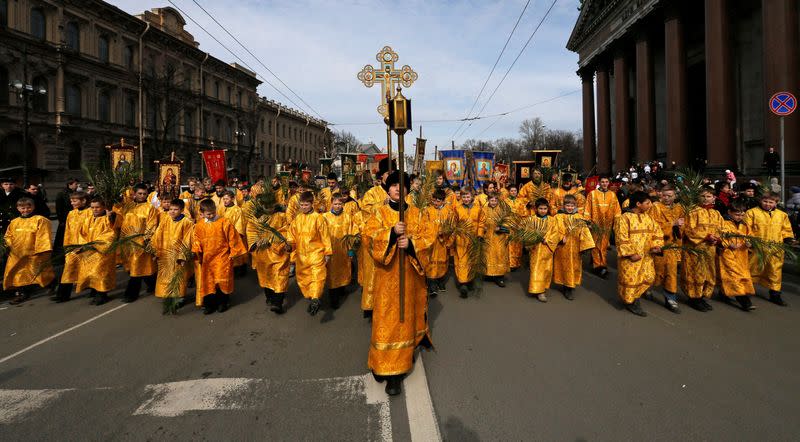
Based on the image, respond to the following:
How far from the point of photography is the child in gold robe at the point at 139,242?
21.0 feet

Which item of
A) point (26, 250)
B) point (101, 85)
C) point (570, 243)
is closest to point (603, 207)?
point (570, 243)

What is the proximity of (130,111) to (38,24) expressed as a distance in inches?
343

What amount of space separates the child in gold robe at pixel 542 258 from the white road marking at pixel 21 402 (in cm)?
567

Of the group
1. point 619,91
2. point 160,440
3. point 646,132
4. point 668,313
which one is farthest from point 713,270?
point 619,91

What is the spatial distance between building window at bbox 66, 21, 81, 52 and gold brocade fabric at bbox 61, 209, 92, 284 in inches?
1362

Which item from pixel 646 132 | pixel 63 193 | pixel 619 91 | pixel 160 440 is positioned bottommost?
pixel 160 440

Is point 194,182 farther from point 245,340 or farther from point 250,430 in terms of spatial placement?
point 250,430

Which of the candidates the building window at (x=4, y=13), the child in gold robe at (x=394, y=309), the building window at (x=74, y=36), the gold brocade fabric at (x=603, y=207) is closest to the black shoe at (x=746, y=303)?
the gold brocade fabric at (x=603, y=207)

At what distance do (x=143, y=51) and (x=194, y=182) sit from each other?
3690 centimetres

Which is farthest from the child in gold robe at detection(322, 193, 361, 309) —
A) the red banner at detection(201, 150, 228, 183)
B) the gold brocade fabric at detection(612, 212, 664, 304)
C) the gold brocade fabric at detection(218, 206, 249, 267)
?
the red banner at detection(201, 150, 228, 183)

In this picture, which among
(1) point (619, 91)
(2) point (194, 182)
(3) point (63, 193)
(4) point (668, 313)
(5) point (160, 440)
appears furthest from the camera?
(1) point (619, 91)

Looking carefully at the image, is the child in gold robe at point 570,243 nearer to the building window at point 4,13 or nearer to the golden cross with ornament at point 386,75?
the golden cross with ornament at point 386,75

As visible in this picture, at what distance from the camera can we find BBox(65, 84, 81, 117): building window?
Answer: 31.6 metres

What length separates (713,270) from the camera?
5570mm
